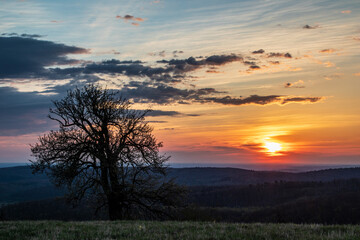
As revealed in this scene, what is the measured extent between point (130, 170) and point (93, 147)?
13.1 ft

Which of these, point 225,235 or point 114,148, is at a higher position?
point 114,148

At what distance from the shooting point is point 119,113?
30281 mm

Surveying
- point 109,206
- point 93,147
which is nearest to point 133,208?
point 109,206

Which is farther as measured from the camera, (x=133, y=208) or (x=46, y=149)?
(x=133, y=208)

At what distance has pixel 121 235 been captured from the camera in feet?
39.3

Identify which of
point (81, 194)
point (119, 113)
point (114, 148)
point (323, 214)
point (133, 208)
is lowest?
point (323, 214)

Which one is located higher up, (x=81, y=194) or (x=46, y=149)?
(x=46, y=149)

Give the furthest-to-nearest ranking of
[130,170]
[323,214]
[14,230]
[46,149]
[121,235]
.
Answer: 1. [323,214]
2. [130,170]
3. [46,149]
4. [14,230]
5. [121,235]

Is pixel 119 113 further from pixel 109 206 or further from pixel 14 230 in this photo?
pixel 14 230

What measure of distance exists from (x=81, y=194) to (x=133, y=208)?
16.8ft

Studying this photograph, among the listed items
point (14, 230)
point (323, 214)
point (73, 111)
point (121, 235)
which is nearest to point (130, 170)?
point (73, 111)

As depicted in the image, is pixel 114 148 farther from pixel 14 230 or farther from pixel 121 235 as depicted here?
pixel 121 235

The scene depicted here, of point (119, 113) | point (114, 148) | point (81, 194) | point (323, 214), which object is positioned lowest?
point (323, 214)

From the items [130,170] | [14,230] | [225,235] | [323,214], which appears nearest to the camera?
[225,235]
